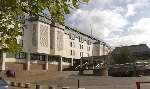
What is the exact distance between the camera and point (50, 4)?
12242 millimetres

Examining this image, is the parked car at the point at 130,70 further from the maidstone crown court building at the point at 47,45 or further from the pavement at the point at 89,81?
the maidstone crown court building at the point at 47,45

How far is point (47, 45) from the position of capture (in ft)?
301

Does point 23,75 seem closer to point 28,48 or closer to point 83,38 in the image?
point 28,48

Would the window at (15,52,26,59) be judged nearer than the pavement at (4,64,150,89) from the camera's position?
No

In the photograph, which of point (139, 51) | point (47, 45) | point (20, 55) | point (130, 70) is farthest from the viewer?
point (139, 51)

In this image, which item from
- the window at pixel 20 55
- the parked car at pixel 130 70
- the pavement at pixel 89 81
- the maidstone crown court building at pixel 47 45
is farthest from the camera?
the maidstone crown court building at pixel 47 45

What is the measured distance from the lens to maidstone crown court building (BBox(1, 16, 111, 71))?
8433 centimetres

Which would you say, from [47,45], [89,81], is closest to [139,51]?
[47,45]

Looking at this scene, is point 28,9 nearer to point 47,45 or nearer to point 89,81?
point 89,81

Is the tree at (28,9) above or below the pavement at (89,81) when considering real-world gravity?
above

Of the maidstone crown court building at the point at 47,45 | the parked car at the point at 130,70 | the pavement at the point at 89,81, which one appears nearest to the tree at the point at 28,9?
the pavement at the point at 89,81

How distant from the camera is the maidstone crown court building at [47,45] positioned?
84.3 meters

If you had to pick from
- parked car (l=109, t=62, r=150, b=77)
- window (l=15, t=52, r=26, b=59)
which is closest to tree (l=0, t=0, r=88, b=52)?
parked car (l=109, t=62, r=150, b=77)

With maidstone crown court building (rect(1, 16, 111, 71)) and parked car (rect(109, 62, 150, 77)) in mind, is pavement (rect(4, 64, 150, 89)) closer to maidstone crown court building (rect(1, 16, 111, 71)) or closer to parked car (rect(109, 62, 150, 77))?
maidstone crown court building (rect(1, 16, 111, 71))
